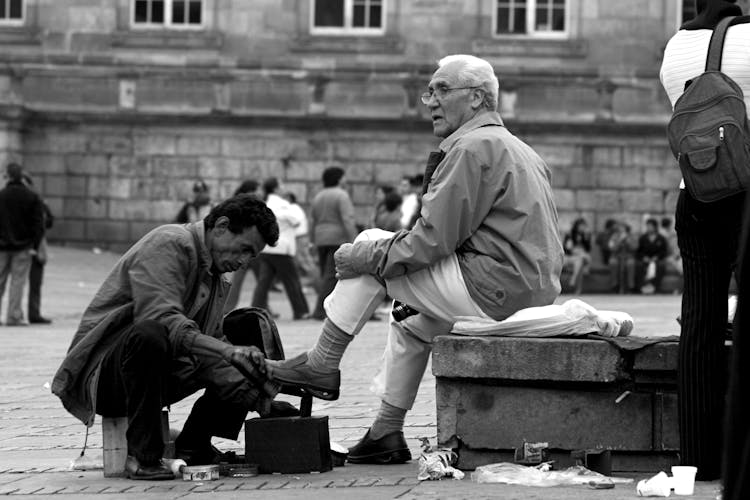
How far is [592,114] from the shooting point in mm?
33406

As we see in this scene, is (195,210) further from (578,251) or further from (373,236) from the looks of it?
(373,236)

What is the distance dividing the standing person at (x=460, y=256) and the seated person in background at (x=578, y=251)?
77.8ft

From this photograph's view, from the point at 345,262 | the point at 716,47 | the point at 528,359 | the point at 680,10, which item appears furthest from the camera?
the point at 680,10

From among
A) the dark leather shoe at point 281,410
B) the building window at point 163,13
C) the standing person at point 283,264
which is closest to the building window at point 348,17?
the building window at point 163,13

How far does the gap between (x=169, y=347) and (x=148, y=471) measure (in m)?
0.53

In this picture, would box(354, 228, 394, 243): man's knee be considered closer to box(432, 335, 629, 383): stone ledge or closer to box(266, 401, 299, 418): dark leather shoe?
box(432, 335, 629, 383): stone ledge

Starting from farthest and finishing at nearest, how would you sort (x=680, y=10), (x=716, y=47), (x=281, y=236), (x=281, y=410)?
(x=680, y=10), (x=281, y=236), (x=281, y=410), (x=716, y=47)

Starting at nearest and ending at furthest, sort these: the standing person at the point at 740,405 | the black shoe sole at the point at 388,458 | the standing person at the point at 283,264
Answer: the standing person at the point at 740,405, the black shoe sole at the point at 388,458, the standing person at the point at 283,264

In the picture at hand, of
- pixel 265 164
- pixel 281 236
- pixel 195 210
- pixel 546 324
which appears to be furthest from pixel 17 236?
pixel 546 324

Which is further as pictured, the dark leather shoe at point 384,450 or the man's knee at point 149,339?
the dark leather shoe at point 384,450

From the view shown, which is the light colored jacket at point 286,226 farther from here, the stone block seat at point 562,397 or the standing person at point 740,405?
the standing person at point 740,405

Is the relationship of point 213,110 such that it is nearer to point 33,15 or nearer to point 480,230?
point 33,15

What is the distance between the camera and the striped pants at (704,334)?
274 inches

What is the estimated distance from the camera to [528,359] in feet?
24.2
